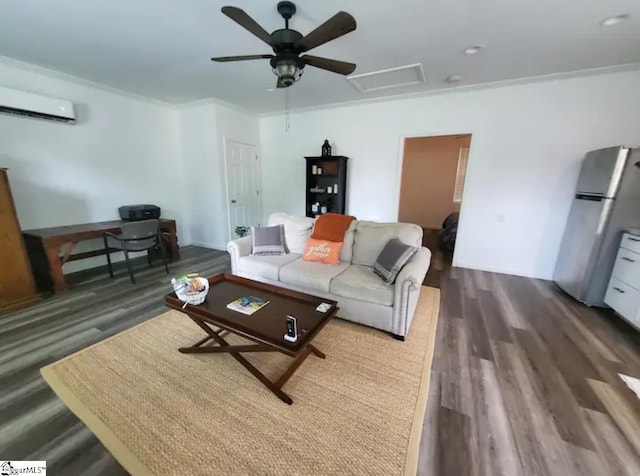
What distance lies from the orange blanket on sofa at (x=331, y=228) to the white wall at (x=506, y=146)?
1.86 meters

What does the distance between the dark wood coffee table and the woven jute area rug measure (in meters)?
0.09

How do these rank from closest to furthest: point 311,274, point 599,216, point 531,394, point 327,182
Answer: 1. point 531,394
2. point 311,274
3. point 599,216
4. point 327,182

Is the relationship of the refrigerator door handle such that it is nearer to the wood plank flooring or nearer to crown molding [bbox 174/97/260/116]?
A: the wood plank flooring

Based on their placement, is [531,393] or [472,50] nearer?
[531,393]

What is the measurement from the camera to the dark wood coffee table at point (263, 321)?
1.56m

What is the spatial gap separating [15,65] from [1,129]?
0.77m

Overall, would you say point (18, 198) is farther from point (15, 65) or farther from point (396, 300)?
point (396, 300)

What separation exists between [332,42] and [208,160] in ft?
10.1

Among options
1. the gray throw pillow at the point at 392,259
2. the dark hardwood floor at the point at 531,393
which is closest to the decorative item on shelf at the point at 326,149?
the gray throw pillow at the point at 392,259

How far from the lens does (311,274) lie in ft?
8.48

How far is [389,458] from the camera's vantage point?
4.22ft

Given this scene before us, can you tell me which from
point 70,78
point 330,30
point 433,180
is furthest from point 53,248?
point 433,180

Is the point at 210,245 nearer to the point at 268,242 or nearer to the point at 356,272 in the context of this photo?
the point at 268,242

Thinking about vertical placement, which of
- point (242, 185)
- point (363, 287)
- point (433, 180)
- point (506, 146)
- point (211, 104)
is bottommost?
point (363, 287)
